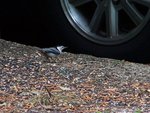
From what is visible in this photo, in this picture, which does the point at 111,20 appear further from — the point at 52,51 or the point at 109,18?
the point at 52,51

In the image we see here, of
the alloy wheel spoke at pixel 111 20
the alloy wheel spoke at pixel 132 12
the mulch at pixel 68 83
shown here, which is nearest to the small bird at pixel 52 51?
the mulch at pixel 68 83

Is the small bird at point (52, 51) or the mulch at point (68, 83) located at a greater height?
the small bird at point (52, 51)

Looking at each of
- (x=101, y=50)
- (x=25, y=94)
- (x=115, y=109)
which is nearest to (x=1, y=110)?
(x=25, y=94)

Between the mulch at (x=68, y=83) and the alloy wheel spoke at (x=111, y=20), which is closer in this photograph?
the mulch at (x=68, y=83)

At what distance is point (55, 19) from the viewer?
5.13 meters

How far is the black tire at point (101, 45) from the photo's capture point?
480 centimetres

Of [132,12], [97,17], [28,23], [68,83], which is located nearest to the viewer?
[68,83]

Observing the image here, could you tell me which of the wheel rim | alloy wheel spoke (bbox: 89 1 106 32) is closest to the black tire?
the wheel rim

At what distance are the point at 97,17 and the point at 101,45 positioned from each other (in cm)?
27

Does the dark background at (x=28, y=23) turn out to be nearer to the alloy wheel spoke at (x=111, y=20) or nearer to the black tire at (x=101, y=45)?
the black tire at (x=101, y=45)

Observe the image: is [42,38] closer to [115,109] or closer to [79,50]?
[79,50]

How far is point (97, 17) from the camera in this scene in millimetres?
→ 4934

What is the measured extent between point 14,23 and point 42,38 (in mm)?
359

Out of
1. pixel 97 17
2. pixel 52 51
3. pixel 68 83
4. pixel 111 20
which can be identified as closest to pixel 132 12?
pixel 111 20
